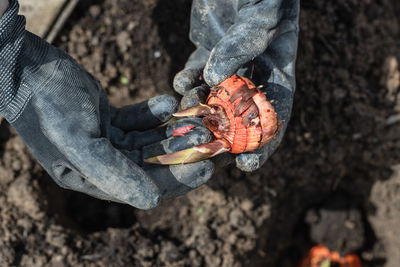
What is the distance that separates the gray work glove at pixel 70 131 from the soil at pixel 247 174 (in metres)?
0.89

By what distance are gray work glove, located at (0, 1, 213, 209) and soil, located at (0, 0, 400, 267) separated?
89 cm

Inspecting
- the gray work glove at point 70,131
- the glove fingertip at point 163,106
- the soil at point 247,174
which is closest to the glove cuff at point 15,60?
the gray work glove at point 70,131

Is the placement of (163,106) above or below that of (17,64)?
below

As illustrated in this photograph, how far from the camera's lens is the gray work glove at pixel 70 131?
1884 mm

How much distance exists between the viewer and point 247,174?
319 centimetres

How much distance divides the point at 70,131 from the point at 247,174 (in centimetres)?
169

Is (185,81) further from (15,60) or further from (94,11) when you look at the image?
(94,11)

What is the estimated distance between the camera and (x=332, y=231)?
3678 mm

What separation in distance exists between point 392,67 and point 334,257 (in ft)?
6.19

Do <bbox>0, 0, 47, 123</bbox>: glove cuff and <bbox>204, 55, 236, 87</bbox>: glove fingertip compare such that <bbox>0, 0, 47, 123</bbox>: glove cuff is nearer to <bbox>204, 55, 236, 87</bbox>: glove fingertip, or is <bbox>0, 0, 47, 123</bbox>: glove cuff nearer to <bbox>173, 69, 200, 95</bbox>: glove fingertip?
<bbox>173, 69, 200, 95</bbox>: glove fingertip

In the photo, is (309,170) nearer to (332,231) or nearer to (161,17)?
(332,231)

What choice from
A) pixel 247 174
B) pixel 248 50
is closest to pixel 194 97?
pixel 248 50

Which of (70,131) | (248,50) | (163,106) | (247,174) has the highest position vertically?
(70,131)

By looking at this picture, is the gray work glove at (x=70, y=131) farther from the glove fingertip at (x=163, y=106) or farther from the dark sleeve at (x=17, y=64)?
the glove fingertip at (x=163, y=106)
